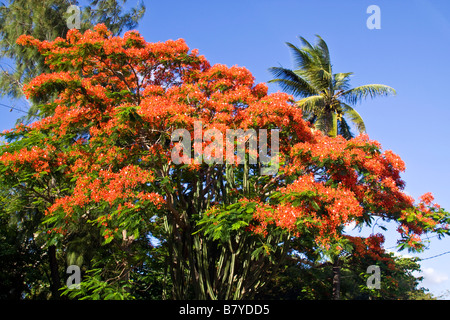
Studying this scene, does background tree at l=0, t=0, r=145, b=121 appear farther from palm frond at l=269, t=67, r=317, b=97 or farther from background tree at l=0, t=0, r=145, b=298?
palm frond at l=269, t=67, r=317, b=97

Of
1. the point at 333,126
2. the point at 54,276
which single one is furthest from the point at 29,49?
the point at 333,126

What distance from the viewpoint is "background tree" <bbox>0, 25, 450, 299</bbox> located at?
23.0 feet

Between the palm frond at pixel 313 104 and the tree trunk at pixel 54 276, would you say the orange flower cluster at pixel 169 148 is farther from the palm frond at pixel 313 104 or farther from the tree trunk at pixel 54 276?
the tree trunk at pixel 54 276

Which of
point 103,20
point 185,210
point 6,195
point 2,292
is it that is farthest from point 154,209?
point 103,20

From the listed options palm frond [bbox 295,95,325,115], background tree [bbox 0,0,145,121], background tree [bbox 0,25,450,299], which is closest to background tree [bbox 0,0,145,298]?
background tree [bbox 0,0,145,121]

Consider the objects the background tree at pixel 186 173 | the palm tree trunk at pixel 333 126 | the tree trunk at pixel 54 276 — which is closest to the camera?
the background tree at pixel 186 173

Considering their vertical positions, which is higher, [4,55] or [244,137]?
[4,55]

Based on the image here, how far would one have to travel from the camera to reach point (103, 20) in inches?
695

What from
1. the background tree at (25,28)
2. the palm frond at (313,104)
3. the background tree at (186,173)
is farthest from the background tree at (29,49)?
the palm frond at (313,104)

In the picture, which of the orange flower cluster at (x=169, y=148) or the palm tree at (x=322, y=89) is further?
the palm tree at (x=322, y=89)

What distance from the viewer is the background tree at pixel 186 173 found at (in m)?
7.00
